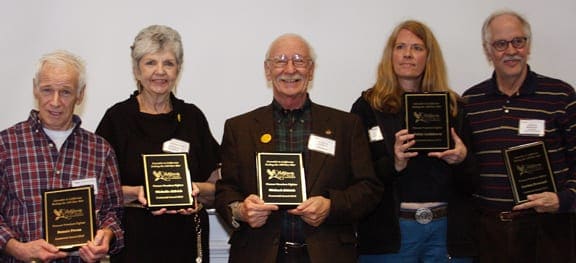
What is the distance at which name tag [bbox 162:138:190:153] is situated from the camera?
11.3ft

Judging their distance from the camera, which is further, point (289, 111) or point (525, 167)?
point (525, 167)

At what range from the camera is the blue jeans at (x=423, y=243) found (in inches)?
132

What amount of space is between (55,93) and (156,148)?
0.60 meters

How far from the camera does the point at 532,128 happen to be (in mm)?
Answer: 3588

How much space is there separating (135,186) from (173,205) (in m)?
0.28

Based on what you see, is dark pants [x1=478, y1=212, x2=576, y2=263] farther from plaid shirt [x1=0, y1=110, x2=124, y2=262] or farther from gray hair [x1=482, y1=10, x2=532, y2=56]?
plaid shirt [x1=0, y1=110, x2=124, y2=262]

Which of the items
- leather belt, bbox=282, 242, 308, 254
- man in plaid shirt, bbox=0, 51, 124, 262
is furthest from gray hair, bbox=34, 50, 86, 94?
leather belt, bbox=282, 242, 308, 254

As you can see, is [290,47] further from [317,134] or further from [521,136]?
[521,136]

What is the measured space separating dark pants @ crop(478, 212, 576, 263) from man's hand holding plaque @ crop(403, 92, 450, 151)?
0.60m

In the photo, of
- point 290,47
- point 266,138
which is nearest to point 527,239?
point 266,138

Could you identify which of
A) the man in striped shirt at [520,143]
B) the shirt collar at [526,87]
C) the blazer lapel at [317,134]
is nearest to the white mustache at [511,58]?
the man in striped shirt at [520,143]

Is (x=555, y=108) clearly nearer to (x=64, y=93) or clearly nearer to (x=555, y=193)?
(x=555, y=193)

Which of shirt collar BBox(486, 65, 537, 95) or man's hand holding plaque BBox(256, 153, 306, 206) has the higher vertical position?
shirt collar BBox(486, 65, 537, 95)

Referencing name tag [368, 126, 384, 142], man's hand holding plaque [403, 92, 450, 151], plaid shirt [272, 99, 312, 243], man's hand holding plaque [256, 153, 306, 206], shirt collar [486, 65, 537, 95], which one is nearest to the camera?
man's hand holding plaque [256, 153, 306, 206]
